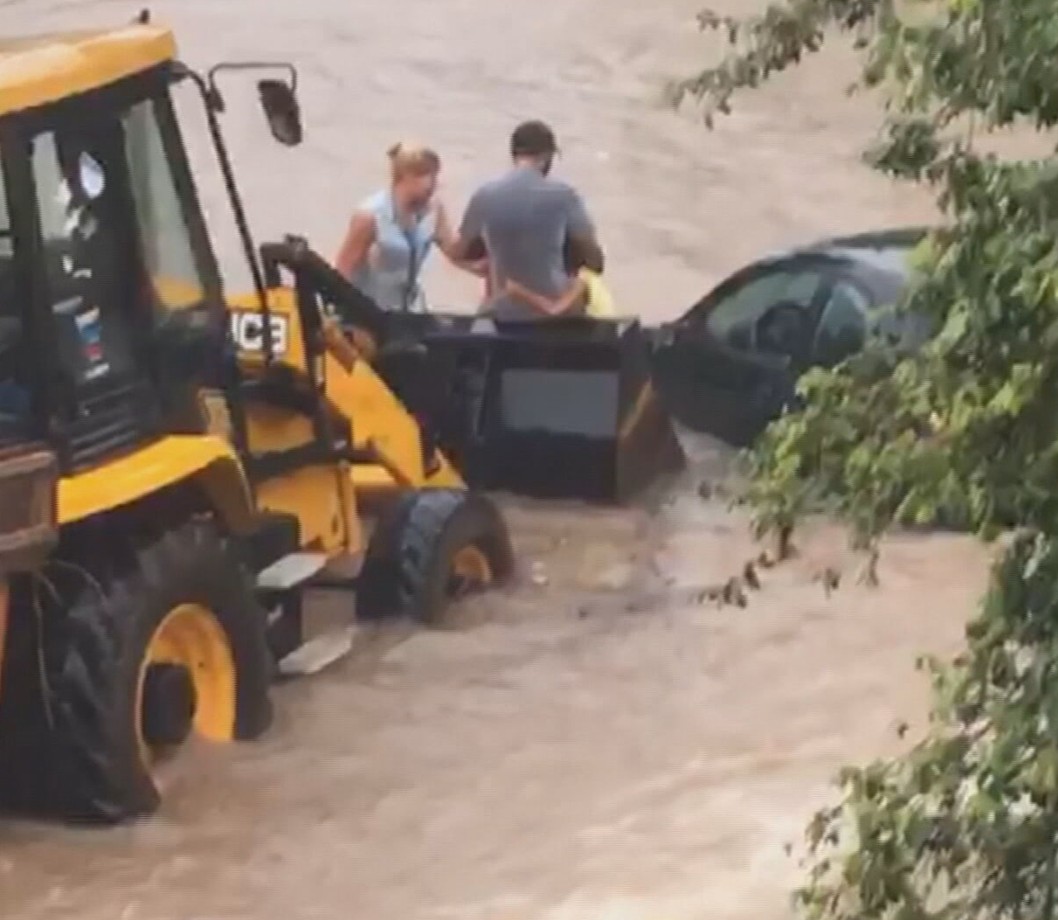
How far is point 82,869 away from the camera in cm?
865

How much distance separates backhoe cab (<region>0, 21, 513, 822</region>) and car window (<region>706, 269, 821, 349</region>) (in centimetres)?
379

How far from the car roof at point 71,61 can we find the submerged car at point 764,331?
4.47m

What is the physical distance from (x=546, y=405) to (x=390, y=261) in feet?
3.74

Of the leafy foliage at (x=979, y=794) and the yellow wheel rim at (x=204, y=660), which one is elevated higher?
the leafy foliage at (x=979, y=794)

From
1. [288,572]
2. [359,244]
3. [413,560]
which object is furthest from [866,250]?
[288,572]

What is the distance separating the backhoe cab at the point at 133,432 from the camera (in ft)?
28.6

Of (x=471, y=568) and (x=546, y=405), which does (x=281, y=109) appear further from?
(x=546, y=405)

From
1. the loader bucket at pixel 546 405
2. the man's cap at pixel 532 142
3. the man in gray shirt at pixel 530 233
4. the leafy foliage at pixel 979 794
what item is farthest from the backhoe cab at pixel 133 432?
the leafy foliage at pixel 979 794

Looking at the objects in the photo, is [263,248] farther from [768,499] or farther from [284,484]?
[768,499]

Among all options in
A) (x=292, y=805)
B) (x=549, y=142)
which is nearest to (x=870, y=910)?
(x=292, y=805)

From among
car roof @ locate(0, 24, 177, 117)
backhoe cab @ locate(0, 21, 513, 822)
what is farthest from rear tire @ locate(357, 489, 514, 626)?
car roof @ locate(0, 24, 177, 117)

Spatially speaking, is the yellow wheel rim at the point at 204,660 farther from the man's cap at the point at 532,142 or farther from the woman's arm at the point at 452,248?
the man's cap at the point at 532,142

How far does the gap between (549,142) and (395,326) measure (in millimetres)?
1932

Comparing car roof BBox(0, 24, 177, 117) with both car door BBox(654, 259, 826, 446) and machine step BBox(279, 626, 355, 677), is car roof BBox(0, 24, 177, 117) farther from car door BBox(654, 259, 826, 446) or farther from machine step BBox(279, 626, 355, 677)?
car door BBox(654, 259, 826, 446)
